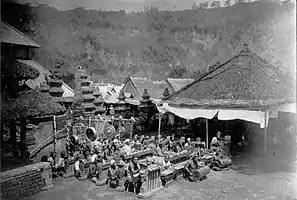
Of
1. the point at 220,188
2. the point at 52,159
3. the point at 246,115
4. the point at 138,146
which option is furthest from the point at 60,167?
the point at 246,115

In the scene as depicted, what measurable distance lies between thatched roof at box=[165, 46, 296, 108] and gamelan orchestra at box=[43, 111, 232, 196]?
1391 millimetres

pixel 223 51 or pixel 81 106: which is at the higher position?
pixel 223 51

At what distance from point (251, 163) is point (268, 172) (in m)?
0.98

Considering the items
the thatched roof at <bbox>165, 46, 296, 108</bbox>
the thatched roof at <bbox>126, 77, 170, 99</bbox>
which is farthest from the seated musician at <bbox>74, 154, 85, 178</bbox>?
the thatched roof at <bbox>126, 77, 170, 99</bbox>

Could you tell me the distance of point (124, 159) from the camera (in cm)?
803

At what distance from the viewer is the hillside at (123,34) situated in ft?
24.7

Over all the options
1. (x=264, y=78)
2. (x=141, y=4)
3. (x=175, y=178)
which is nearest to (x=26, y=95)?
(x=141, y=4)

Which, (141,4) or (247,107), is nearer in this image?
(141,4)

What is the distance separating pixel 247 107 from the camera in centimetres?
909

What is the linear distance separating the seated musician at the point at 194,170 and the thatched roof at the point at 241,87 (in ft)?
8.84

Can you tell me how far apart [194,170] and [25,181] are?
3.93 metres

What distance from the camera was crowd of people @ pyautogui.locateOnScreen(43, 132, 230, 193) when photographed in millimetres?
6781

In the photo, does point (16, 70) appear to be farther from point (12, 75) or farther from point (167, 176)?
point (167, 176)

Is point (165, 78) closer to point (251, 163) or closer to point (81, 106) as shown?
point (81, 106)
